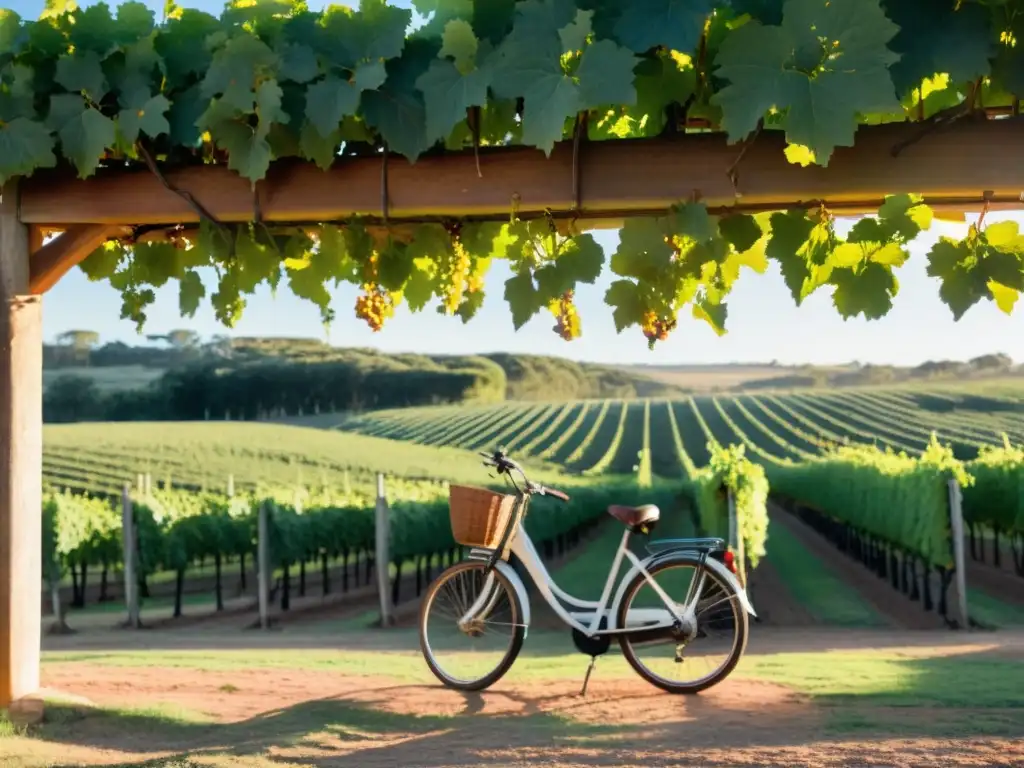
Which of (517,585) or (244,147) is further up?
(244,147)

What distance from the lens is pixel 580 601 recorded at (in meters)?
4.02

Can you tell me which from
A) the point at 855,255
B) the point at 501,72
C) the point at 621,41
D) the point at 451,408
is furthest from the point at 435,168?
the point at 451,408

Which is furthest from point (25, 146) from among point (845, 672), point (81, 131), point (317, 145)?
point (845, 672)

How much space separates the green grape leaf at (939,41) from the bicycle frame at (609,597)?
1914 millimetres

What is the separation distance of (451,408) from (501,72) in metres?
26.1

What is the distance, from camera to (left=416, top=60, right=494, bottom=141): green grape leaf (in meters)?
2.64

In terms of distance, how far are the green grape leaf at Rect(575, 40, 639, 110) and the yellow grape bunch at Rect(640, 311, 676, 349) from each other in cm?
67

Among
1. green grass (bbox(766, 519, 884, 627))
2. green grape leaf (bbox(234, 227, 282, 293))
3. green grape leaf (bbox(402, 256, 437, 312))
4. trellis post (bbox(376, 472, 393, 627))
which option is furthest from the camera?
green grass (bbox(766, 519, 884, 627))

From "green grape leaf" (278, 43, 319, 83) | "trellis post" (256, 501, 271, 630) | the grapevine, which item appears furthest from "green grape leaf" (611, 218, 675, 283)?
"trellis post" (256, 501, 271, 630)

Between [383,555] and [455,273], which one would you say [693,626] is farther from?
[383,555]

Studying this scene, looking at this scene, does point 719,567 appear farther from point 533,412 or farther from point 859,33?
point 533,412

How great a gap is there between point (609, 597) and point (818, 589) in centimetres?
1164

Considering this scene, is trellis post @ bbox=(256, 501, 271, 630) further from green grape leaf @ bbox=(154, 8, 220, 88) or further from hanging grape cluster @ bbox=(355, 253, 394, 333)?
green grape leaf @ bbox=(154, 8, 220, 88)

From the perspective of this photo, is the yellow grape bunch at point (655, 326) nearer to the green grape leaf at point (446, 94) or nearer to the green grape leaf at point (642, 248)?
the green grape leaf at point (642, 248)
